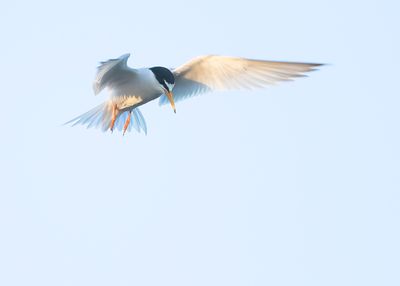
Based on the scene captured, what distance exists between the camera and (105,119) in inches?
410

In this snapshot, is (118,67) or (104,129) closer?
(118,67)

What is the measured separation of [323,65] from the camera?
324 inches

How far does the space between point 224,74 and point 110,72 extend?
153cm

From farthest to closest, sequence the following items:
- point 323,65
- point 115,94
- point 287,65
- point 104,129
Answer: point 104,129 → point 115,94 → point 287,65 → point 323,65

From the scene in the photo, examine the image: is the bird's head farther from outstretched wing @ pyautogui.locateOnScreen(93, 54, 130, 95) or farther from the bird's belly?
outstretched wing @ pyautogui.locateOnScreen(93, 54, 130, 95)

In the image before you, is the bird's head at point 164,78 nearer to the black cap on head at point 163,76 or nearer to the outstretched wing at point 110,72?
the black cap on head at point 163,76

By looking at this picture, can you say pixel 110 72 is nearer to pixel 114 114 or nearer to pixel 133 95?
pixel 133 95

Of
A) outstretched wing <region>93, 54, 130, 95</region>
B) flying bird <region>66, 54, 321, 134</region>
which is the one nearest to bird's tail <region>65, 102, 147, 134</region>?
flying bird <region>66, 54, 321, 134</region>

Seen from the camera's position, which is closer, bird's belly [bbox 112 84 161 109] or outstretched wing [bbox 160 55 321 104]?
outstretched wing [bbox 160 55 321 104]

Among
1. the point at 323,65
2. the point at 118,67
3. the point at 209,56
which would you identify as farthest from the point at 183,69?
the point at 323,65

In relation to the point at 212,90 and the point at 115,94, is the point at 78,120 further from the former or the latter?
the point at 212,90

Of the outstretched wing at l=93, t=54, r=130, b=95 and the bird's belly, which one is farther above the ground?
the outstretched wing at l=93, t=54, r=130, b=95

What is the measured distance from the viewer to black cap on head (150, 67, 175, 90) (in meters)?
9.38

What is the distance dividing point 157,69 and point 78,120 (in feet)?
5.62
